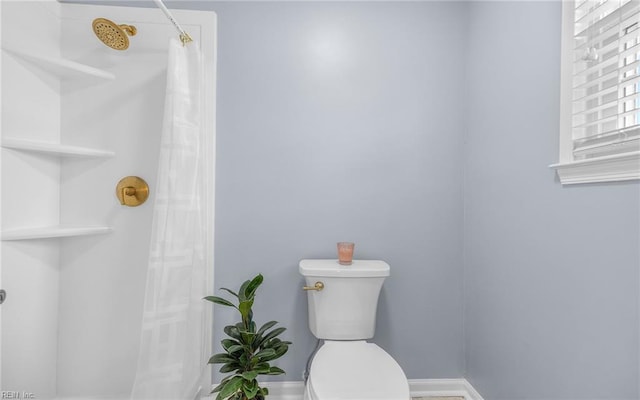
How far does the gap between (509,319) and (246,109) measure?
1525mm

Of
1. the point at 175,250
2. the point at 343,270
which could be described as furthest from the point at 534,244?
the point at 175,250

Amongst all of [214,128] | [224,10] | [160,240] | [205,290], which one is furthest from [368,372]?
[224,10]

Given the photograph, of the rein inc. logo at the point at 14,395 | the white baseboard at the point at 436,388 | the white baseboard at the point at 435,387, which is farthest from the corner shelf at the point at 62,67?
the white baseboard at the point at 436,388

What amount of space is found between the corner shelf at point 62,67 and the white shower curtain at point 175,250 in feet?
1.25

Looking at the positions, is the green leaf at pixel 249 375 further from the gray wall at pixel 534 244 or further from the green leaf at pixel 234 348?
the gray wall at pixel 534 244

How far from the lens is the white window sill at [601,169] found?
898 mm

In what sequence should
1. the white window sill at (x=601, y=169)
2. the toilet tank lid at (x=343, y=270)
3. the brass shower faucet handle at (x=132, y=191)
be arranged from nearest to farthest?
the white window sill at (x=601, y=169), the toilet tank lid at (x=343, y=270), the brass shower faucet handle at (x=132, y=191)

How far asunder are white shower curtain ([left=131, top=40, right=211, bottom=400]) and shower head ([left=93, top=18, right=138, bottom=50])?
9.2 inches

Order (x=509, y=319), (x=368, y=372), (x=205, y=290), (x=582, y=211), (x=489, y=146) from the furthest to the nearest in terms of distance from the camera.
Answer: (x=205, y=290) → (x=489, y=146) → (x=509, y=319) → (x=368, y=372) → (x=582, y=211)

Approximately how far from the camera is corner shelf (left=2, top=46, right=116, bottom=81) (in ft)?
4.68

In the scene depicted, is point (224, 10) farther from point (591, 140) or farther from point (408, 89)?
point (591, 140)

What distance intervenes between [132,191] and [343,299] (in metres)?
1.14

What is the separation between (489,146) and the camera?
5.26ft

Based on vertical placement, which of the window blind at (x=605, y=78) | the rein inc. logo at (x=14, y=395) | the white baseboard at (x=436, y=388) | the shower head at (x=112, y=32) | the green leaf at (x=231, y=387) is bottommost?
the white baseboard at (x=436, y=388)
